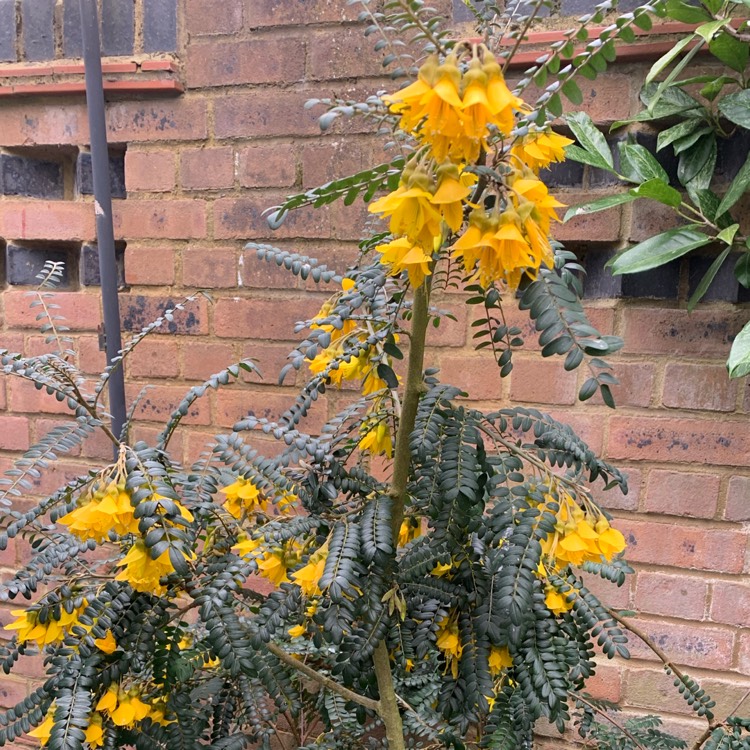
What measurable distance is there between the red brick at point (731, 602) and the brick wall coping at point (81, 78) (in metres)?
1.45

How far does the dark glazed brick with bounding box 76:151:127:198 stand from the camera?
136 cm

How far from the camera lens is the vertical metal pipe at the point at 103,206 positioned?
1.23 m

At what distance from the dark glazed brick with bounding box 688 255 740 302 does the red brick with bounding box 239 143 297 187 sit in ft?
2.54

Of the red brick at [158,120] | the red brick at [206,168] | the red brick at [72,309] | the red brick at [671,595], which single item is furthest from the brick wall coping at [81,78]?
the red brick at [671,595]

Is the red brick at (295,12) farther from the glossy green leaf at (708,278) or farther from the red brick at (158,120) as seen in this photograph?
the glossy green leaf at (708,278)

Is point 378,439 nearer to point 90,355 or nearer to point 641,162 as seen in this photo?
point 641,162

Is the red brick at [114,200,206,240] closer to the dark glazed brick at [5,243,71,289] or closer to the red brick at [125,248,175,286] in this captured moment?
the red brick at [125,248,175,286]

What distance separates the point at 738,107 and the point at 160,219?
3.57ft

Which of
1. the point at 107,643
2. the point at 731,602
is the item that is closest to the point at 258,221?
the point at 107,643

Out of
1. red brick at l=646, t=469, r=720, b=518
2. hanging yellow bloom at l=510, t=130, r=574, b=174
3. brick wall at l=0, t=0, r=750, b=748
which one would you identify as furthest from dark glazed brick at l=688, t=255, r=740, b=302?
hanging yellow bloom at l=510, t=130, r=574, b=174

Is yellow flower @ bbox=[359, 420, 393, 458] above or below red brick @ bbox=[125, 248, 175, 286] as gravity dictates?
below

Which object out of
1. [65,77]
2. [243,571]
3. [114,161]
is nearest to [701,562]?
[243,571]

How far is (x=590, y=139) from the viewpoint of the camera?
1.06m

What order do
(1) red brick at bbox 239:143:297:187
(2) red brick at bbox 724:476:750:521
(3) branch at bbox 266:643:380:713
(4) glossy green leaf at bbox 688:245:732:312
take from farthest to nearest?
(1) red brick at bbox 239:143:297:187
(2) red brick at bbox 724:476:750:521
(4) glossy green leaf at bbox 688:245:732:312
(3) branch at bbox 266:643:380:713
